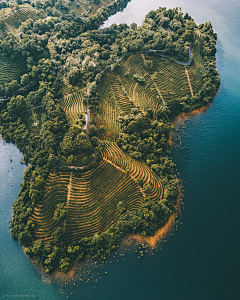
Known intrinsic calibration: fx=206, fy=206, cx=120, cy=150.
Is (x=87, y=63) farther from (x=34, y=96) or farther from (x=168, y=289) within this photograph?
(x=168, y=289)

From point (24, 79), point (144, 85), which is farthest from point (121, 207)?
point (24, 79)

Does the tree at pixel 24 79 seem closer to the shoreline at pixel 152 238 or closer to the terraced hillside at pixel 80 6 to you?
the terraced hillside at pixel 80 6

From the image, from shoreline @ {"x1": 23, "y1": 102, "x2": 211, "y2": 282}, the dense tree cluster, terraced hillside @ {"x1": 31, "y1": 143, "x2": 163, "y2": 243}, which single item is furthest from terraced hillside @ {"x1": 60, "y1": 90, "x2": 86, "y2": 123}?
shoreline @ {"x1": 23, "y1": 102, "x2": 211, "y2": 282}

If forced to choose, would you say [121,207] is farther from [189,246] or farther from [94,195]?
[189,246]

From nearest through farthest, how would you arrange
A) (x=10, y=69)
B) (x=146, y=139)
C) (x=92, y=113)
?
(x=146, y=139)
(x=92, y=113)
(x=10, y=69)

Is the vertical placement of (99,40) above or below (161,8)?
below

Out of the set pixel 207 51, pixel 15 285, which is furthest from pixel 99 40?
pixel 15 285
